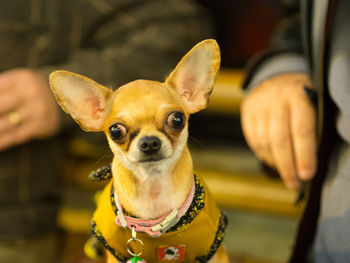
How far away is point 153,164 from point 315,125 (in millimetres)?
395

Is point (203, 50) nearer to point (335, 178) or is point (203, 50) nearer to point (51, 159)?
point (335, 178)

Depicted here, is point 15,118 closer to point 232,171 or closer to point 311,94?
point 311,94

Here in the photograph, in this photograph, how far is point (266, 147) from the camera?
0.69 m

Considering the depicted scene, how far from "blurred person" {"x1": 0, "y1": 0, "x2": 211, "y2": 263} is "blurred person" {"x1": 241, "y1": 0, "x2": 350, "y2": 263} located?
0.82ft

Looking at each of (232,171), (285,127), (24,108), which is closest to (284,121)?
(285,127)

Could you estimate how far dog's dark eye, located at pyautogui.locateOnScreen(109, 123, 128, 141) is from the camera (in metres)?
0.35

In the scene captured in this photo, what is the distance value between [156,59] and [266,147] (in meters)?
0.31

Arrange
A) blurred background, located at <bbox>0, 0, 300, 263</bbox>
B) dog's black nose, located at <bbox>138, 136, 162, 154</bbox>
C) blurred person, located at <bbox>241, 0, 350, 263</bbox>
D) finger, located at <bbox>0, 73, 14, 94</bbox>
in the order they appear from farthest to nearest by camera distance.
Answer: blurred background, located at <bbox>0, 0, 300, 263</bbox> < finger, located at <bbox>0, 73, 14, 94</bbox> < blurred person, located at <bbox>241, 0, 350, 263</bbox> < dog's black nose, located at <bbox>138, 136, 162, 154</bbox>

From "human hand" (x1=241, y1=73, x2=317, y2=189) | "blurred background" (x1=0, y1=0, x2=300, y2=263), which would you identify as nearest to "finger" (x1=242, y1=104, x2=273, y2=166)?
"human hand" (x1=241, y1=73, x2=317, y2=189)

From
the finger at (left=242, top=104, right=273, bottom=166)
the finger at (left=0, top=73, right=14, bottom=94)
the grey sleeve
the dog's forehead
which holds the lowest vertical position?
the finger at (left=242, top=104, right=273, bottom=166)

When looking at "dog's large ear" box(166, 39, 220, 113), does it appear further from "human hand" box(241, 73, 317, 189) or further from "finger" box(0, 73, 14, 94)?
"finger" box(0, 73, 14, 94)

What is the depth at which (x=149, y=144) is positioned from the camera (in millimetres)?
342

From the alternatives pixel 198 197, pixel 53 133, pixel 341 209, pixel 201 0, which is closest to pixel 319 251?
pixel 341 209

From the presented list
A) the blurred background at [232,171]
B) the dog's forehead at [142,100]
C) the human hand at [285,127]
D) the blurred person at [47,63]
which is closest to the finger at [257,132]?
the human hand at [285,127]
